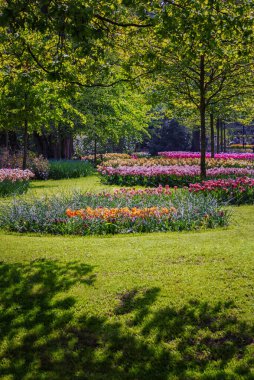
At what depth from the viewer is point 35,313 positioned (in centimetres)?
545

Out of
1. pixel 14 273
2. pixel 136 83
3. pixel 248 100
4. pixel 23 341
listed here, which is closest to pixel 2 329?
pixel 23 341

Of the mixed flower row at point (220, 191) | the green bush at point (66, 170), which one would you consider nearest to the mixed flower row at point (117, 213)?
the mixed flower row at point (220, 191)

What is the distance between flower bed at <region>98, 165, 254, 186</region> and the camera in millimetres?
17219

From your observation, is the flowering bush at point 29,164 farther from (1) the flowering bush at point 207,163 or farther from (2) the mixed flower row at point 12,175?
(2) the mixed flower row at point 12,175

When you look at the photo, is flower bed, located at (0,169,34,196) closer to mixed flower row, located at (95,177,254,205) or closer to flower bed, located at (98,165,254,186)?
flower bed, located at (98,165,254,186)

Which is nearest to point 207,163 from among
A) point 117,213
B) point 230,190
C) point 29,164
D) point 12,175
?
point 230,190

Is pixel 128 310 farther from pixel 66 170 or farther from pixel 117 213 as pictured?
pixel 66 170

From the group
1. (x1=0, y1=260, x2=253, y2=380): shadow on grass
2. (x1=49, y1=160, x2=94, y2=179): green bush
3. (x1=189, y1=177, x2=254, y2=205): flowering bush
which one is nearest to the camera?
(x1=0, y1=260, x2=253, y2=380): shadow on grass

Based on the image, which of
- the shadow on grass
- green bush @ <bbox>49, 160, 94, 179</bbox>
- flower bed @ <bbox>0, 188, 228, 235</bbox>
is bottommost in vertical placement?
the shadow on grass

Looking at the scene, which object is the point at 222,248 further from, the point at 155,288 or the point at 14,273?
the point at 14,273

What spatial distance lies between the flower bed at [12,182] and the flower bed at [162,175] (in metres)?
4.43

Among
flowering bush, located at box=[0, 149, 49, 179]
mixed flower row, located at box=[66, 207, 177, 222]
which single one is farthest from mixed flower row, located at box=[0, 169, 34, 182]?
mixed flower row, located at box=[66, 207, 177, 222]

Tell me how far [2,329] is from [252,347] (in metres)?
2.77

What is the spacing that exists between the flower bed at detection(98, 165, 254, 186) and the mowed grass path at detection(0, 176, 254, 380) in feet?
30.1
